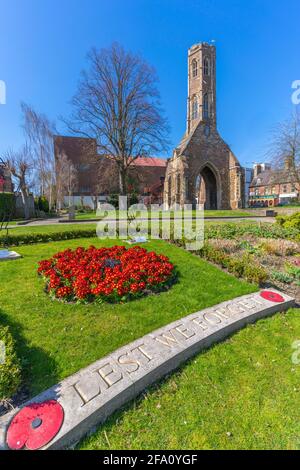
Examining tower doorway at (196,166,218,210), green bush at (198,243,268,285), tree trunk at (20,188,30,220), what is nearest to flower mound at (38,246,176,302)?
green bush at (198,243,268,285)

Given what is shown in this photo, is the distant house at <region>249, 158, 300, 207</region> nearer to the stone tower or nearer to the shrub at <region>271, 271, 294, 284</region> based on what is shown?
the stone tower

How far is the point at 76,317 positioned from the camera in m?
3.49

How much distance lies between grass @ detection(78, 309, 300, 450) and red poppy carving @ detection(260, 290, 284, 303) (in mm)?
1219

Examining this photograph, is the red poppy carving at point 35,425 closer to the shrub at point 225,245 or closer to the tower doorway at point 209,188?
the shrub at point 225,245

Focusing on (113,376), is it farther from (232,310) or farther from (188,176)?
(188,176)

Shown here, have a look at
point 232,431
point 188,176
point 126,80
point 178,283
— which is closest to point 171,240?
point 178,283

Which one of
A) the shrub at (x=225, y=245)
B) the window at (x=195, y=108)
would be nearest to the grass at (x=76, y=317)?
the shrub at (x=225, y=245)

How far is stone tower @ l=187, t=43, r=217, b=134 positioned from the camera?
2991 centimetres

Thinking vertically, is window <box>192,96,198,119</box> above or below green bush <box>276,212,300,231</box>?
above

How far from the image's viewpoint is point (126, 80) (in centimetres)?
1947

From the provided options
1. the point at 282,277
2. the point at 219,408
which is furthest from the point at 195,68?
the point at 219,408

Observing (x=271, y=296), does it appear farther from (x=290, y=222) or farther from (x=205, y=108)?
(x=205, y=108)

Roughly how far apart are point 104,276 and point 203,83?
1365 inches
